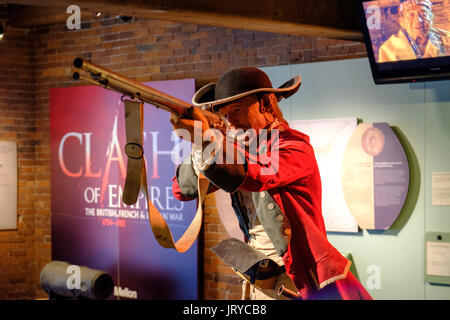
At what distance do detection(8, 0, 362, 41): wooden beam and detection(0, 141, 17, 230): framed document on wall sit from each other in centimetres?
309

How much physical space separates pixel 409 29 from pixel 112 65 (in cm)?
322

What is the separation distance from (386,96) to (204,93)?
196cm

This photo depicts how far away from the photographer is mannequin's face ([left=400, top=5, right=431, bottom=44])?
3.37 metres

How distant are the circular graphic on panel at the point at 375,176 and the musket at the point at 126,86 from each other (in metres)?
2.49

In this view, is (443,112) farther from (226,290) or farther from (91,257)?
(91,257)

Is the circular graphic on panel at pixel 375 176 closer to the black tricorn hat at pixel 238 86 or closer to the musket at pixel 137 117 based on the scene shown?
the black tricorn hat at pixel 238 86

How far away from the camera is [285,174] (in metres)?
2.02

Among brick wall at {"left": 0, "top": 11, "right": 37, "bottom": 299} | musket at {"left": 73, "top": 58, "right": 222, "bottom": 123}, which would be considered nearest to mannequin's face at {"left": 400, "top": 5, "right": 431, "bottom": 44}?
musket at {"left": 73, "top": 58, "right": 222, "bottom": 123}

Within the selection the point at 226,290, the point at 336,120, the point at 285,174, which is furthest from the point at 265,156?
the point at 226,290

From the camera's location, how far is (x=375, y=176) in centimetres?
396

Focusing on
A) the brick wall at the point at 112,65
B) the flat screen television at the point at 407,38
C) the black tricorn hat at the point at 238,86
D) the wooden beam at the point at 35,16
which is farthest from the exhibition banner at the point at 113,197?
the black tricorn hat at the point at 238,86

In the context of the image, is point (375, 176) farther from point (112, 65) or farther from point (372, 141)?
point (112, 65)

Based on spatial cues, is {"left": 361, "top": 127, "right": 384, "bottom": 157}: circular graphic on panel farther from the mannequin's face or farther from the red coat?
the red coat

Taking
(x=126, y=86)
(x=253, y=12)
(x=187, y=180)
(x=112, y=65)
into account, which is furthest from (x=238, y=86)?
(x=112, y=65)
